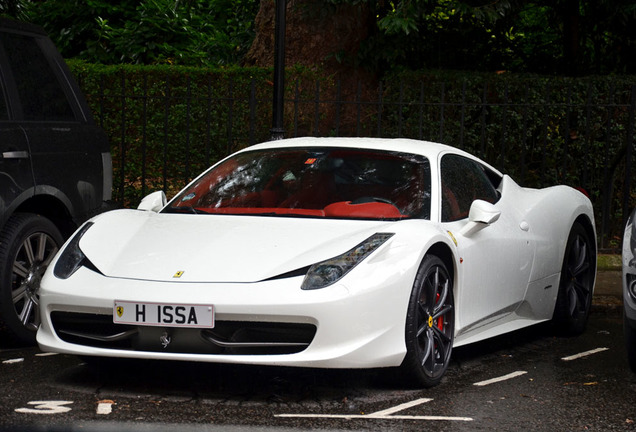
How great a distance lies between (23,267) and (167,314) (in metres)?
2.13

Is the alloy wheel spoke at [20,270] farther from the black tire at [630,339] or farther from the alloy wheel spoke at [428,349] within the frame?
the black tire at [630,339]

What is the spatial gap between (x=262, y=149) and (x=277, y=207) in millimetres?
604

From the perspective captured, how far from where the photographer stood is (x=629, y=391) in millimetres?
6344

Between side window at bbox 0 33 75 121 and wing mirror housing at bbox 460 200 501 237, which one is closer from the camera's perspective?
wing mirror housing at bbox 460 200 501 237

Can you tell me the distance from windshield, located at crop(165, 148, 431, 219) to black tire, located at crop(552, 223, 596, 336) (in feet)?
5.95

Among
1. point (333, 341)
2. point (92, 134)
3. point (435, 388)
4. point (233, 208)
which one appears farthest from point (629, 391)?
point (92, 134)

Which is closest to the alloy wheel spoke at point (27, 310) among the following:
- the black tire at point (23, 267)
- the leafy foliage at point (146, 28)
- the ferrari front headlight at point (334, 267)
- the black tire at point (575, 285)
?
the black tire at point (23, 267)

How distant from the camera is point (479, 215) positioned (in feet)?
21.7

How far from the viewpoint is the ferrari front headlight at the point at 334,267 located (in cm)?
560

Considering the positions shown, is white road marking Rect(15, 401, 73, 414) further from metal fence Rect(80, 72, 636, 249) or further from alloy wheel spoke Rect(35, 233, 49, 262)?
metal fence Rect(80, 72, 636, 249)

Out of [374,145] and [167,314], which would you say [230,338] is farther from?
[374,145]

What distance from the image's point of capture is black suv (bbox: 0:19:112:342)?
714cm

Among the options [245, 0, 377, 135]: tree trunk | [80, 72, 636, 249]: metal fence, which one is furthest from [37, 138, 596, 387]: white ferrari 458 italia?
[245, 0, 377, 135]: tree trunk

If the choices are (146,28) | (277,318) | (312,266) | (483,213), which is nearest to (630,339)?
(483,213)
